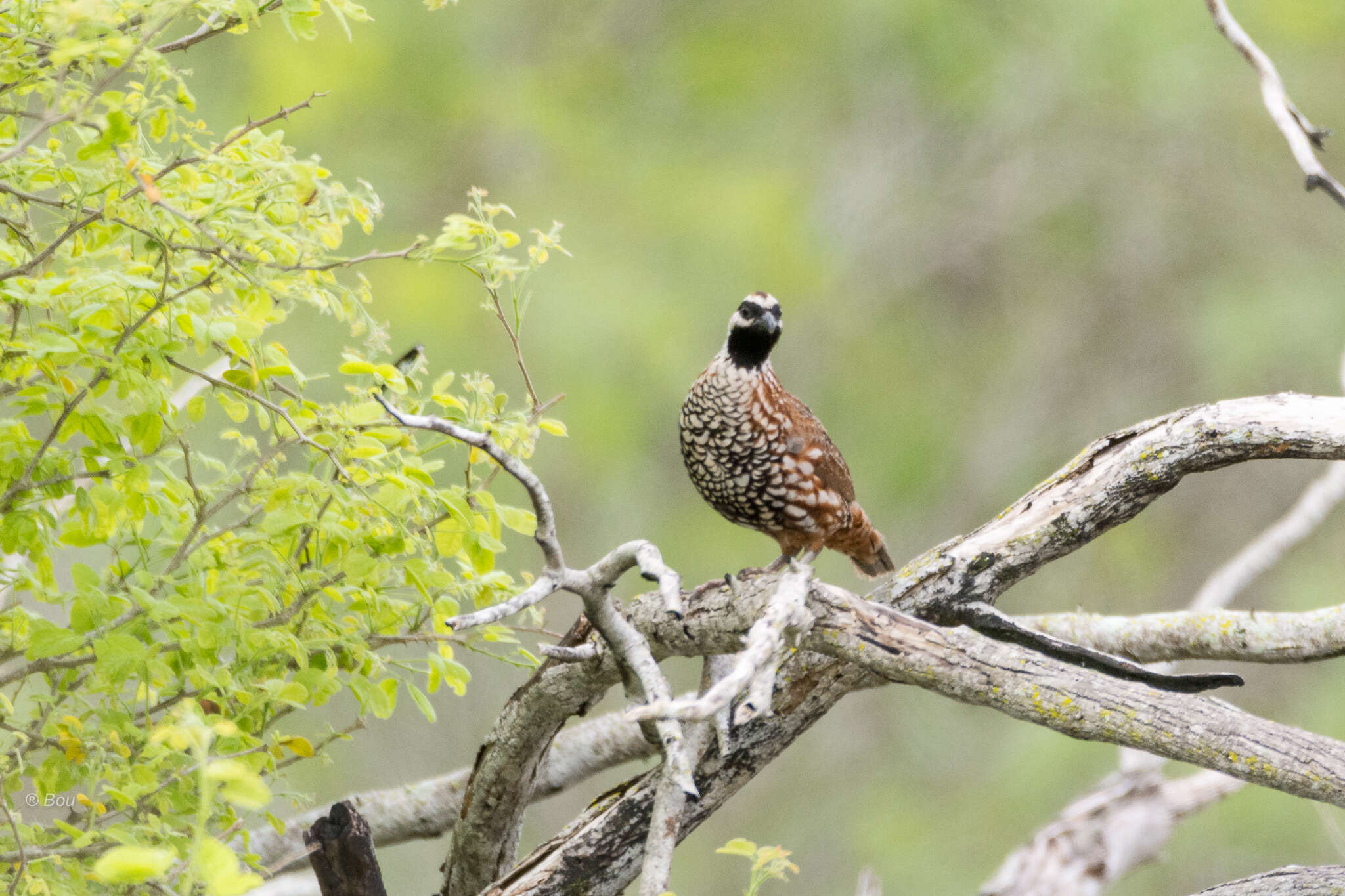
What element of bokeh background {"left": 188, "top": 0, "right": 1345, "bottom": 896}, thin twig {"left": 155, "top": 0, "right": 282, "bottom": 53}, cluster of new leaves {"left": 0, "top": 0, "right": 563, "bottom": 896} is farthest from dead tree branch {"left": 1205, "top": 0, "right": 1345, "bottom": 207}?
bokeh background {"left": 188, "top": 0, "right": 1345, "bottom": 896}

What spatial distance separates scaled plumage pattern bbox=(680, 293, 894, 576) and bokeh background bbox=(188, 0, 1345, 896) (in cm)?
415

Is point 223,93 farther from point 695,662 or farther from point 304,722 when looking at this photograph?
point 695,662

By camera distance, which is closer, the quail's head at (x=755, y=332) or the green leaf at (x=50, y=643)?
the green leaf at (x=50, y=643)

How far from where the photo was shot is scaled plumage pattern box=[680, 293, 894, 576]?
11.0 feet

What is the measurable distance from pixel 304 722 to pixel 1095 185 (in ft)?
22.6

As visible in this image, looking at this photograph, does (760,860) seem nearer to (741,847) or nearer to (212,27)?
(741,847)

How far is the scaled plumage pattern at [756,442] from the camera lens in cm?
334

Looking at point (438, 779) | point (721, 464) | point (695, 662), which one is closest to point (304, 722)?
point (695, 662)

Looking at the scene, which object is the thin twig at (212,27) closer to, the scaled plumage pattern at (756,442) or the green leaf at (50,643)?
the green leaf at (50,643)

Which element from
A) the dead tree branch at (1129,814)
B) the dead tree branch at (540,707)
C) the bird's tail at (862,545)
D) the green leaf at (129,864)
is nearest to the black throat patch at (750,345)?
the bird's tail at (862,545)

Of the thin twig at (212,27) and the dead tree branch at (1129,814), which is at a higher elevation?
the thin twig at (212,27)

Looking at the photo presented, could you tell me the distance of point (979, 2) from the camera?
8883 mm

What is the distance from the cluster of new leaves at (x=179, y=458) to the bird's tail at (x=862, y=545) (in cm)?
137

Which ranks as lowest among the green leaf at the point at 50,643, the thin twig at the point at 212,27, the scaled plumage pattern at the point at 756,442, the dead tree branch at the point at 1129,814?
the dead tree branch at the point at 1129,814
